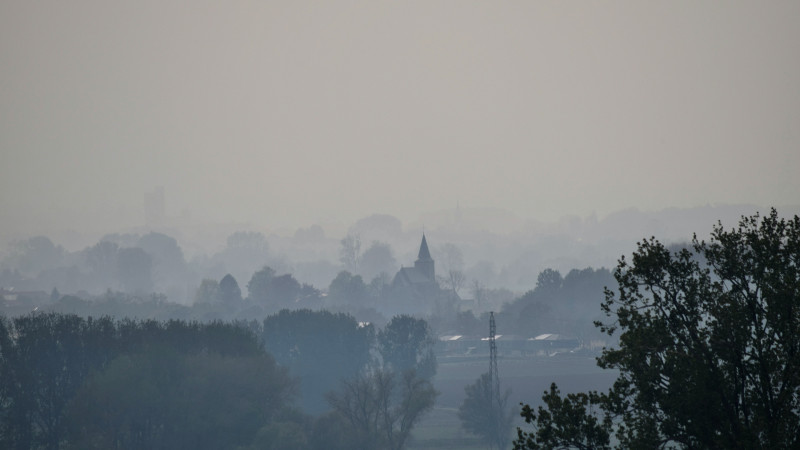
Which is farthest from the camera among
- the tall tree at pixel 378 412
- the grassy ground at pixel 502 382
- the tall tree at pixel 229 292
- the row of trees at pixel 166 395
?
the tall tree at pixel 229 292

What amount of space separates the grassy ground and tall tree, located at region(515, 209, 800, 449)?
154 feet

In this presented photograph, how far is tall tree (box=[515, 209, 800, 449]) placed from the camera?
73.6 feet

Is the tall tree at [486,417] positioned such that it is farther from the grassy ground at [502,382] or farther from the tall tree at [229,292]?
the tall tree at [229,292]

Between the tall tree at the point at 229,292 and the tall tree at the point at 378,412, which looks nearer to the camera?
the tall tree at the point at 378,412

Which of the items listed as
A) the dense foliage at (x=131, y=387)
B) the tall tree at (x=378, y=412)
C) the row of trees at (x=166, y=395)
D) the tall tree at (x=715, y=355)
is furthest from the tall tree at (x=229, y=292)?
the tall tree at (x=715, y=355)

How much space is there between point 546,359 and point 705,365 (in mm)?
97986

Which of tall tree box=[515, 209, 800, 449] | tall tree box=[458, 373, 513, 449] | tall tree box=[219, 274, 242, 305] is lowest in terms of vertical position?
tall tree box=[458, 373, 513, 449]

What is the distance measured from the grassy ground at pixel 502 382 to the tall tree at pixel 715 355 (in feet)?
154

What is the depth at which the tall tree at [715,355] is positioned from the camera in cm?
2244

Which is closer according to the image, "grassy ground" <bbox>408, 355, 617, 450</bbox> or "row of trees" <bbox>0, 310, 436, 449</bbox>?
"row of trees" <bbox>0, 310, 436, 449</bbox>

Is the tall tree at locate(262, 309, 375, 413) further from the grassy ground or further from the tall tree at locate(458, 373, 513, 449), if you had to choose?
the tall tree at locate(458, 373, 513, 449)

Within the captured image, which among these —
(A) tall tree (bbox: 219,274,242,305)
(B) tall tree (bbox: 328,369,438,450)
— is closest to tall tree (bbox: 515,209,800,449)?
(B) tall tree (bbox: 328,369,438,450)

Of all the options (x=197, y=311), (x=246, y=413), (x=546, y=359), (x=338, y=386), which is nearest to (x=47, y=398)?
(x=246, y=413)

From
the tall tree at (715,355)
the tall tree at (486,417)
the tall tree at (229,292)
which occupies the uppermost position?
the tall tree at (229,292)
